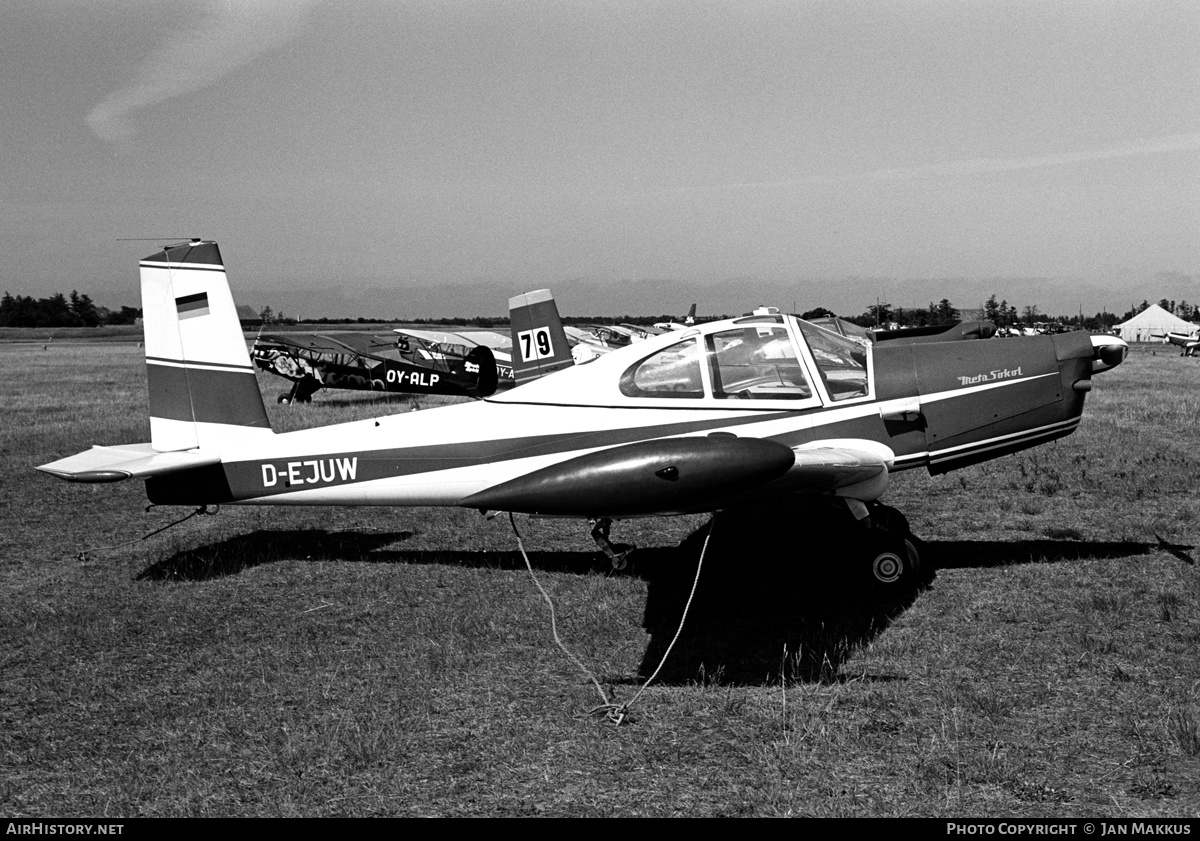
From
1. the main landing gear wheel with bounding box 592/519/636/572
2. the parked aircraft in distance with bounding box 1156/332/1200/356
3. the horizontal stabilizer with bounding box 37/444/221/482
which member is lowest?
the parked aircraft in distance with bounding box 1156/332/1200/356

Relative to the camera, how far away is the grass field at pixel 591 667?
3879 millimetres

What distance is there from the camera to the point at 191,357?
749 cm

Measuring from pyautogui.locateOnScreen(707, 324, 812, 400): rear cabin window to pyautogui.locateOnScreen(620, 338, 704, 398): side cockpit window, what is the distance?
0.13 metres

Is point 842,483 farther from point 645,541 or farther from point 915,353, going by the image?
point 645,541

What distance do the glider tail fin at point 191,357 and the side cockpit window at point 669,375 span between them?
10.7 ft

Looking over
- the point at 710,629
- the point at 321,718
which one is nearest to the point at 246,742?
the point at 321,718

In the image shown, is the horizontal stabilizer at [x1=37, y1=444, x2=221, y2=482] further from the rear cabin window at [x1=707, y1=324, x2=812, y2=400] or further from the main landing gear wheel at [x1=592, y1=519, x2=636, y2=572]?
the rear cabin window at [x1=707, y1=324, x2=812, y2=400]

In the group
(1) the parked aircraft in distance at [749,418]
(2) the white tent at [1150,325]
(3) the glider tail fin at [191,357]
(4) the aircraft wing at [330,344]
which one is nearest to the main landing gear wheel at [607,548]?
(1) the parked aircraft in distance at [749,418]

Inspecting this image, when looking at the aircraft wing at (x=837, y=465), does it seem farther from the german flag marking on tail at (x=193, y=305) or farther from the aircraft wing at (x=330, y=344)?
the aircraft wing at (x=330, y=344)

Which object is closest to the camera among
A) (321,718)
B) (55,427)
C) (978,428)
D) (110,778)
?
(110,778)

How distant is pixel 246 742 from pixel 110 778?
585 millimetres

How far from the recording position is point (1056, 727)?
4.32 meters

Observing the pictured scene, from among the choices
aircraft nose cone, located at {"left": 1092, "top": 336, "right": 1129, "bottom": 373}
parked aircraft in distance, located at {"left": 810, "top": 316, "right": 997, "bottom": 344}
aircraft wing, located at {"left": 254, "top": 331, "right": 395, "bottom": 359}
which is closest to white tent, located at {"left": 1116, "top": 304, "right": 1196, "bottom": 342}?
parked aircraft in distance, located at {"left": 810, "top": 316, "right": 997, "bottom": 344}

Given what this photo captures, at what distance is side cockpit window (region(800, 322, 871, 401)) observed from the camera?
21.7 ft
